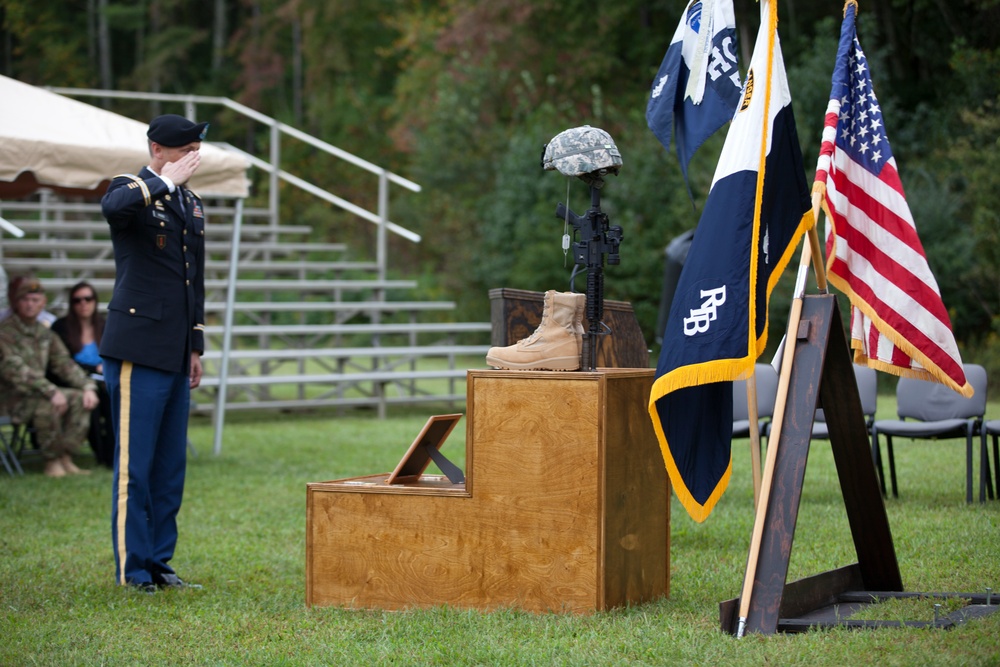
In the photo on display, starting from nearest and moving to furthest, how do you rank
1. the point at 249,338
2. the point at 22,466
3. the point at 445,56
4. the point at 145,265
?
the point at 145,265, the point at 22,466, the point at 249,338, the point at 445,56

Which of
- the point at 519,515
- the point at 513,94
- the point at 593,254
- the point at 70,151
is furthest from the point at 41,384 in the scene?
the point at 513,94

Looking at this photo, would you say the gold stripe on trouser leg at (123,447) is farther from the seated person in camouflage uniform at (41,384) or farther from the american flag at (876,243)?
the seated person in camouflage uniform at (41,384)

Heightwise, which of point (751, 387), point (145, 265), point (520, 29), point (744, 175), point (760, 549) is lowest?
point (760, 549)

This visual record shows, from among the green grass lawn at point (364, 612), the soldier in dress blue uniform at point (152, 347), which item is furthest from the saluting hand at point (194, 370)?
the green grass lawn at point (364, 612)

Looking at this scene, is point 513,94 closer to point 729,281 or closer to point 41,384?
point 41,384

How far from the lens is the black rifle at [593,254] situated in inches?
177

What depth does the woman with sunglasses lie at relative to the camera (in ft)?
30.4

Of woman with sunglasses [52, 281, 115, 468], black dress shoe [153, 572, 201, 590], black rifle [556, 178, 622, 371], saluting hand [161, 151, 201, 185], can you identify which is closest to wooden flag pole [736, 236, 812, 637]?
black rifle [556, 178, 622, 371]

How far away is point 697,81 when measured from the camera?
4762 millimetres

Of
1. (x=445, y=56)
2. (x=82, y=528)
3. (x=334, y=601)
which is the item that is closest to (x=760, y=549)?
(x=334, y=601)

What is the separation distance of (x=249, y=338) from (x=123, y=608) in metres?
20.3

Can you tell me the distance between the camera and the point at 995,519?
20.9 feet

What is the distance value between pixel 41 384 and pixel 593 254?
5593 millimetres

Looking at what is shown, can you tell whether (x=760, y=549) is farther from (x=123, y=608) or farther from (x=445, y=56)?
(x=445, y=56)
